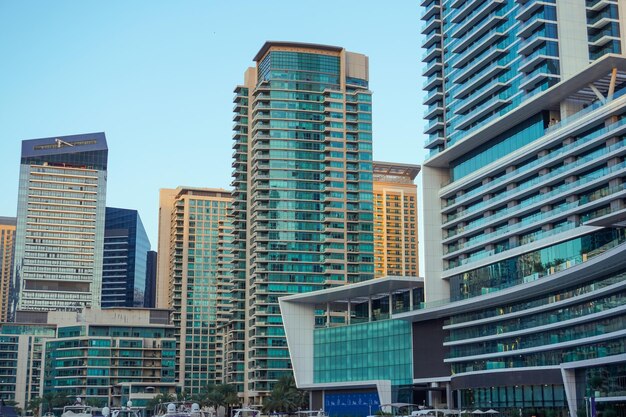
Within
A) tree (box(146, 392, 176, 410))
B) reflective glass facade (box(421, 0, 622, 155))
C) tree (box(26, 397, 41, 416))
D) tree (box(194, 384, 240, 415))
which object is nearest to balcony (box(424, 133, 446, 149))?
reflective glass facade (box(421, 0, 622, 155))

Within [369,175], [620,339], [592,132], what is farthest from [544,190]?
[369,175]

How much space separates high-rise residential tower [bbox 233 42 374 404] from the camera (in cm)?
17175

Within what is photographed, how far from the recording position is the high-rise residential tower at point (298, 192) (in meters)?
172

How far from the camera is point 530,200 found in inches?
4035

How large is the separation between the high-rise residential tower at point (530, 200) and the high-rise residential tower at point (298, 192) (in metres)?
45.6

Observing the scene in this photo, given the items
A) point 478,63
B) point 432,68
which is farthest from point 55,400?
point 478,63

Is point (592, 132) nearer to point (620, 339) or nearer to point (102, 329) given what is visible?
point (620, 339)

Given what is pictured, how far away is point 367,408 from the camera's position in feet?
391

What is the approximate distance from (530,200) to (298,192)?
79058mm

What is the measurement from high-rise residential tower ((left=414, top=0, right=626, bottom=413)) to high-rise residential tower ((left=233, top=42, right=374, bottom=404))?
45.6 m

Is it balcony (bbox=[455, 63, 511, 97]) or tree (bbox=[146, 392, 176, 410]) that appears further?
tree (bbox=[146, 392, 176, 410])

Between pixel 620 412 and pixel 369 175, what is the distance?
10389 cm

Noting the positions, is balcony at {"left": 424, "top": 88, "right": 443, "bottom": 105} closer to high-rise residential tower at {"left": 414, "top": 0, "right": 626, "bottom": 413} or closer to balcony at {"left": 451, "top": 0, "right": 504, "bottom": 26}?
high-rise residential tower at {"left": 414, "top": 0, "right": 626, "bottom": 413}

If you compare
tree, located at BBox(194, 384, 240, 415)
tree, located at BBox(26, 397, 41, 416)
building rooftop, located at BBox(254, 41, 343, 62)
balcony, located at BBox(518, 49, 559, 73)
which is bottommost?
tree, located at BBox(26, 397, 41, 416)
